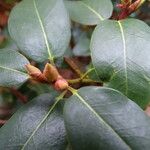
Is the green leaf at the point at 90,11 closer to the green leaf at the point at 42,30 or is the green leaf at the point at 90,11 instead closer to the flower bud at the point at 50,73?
the green leaf at the point at 42,30

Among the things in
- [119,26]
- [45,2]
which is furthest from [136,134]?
[45,2]

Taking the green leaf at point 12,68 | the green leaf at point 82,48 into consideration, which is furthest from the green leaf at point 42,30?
the green leaf at point 82,48

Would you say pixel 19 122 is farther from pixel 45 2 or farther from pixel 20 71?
pixel 45 2

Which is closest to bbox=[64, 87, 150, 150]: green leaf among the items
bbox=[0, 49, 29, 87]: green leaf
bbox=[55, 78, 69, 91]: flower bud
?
bbox=[55, 78, 69, 91]: flower bud

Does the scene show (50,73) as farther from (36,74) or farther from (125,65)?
(125,65)

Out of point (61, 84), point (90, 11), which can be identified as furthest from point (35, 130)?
point (90, 11)

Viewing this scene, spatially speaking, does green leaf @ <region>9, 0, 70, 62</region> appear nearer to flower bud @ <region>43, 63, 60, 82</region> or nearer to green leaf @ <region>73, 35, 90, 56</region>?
flower bud @ <region>43, 63, 60, 82</region>
